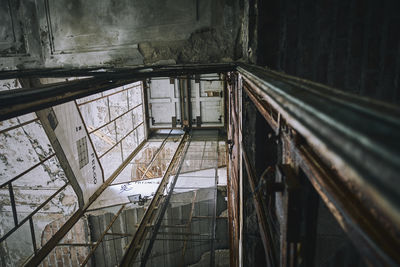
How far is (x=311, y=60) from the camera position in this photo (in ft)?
9.20

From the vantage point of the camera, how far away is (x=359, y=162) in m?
0.39

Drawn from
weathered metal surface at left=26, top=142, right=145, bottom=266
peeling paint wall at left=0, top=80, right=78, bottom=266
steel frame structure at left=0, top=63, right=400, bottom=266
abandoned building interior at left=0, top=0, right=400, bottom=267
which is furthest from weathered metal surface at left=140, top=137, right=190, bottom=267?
steel frame structure at left=0, top=63, right=400, bottom=266

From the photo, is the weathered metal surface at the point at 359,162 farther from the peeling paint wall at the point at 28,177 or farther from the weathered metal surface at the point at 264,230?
the peeling paint wall at the point at 28,177

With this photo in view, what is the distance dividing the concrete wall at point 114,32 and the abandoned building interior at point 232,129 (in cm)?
2

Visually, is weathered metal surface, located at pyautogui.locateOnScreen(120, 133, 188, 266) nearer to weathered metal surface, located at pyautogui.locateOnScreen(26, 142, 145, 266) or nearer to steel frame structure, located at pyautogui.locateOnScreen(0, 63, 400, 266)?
weathered metal surface, located at pyautogui.locateOnScreen(26, 142, 145, 266)

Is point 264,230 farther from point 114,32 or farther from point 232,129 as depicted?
point 114,32

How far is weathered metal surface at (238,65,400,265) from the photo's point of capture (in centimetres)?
34

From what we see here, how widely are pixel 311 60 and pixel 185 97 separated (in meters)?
8.07

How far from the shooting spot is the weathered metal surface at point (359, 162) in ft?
1.10

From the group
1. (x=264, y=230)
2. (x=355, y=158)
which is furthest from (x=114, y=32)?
(x=355, y=158)

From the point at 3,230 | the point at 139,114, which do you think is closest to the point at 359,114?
the point at 3,230

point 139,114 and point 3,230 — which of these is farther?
point 139,114

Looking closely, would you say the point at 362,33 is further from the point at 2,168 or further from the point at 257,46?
the point at 2,168

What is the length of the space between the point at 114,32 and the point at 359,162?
16.4 feet
